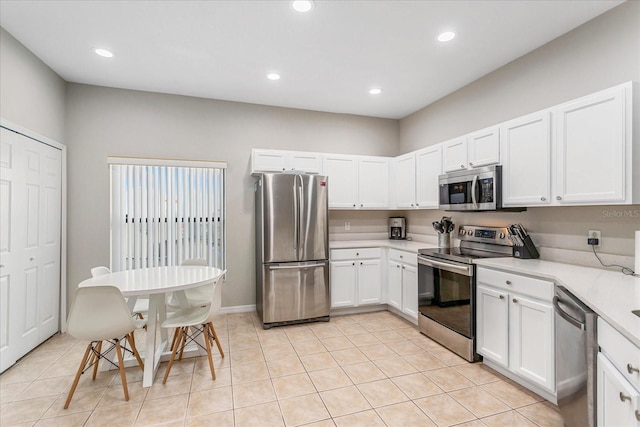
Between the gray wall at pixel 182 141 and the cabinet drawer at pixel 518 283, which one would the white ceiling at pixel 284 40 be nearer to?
the gray wall at pixel 182 141

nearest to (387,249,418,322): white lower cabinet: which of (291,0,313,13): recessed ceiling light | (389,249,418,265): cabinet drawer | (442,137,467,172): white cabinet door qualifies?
(389,249,418,265): cabinet drawer

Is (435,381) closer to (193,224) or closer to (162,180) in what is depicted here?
(193,224)

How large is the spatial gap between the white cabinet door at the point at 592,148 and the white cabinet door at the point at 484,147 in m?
0.53

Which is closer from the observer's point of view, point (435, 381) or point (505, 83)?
point (435, 381)

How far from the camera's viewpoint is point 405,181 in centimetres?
423

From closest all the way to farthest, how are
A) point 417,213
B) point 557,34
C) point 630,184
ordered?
point 630,184, point 557,34, point 417,213

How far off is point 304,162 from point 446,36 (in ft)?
6.89

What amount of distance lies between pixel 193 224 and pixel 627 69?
4.40 m

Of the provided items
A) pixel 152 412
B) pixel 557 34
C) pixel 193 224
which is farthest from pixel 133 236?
pixel 557 34

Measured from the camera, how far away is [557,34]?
262 centimetres

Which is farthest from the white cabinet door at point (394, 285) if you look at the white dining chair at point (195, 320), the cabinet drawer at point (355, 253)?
the white dining chair at point (195, 320)

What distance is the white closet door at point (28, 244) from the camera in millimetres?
2635

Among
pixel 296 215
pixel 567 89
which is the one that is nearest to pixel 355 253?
pixel 296 215

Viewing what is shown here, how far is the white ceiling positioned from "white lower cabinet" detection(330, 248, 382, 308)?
6.87ft
